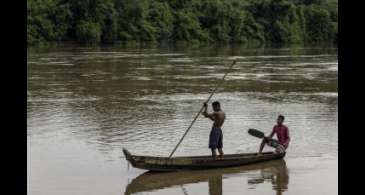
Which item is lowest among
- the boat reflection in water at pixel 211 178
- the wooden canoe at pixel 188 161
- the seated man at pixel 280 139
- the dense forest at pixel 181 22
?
the boat reflection in water at pixel 211 178

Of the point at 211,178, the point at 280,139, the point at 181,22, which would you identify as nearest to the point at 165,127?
the point at 280,139

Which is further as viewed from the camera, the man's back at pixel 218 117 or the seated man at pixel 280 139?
the seated man at pixel 280 139

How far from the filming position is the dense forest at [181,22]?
68500mm

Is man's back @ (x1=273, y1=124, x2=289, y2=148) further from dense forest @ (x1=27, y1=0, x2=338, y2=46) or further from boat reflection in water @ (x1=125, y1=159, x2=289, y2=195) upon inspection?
dense forest @ (x1=27, y1=0, x2=338, y2=46)

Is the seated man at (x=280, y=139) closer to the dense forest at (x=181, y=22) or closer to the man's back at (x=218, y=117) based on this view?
the man's back at (x=218, y=117)

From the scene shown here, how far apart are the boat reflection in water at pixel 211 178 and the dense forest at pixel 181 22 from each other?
2168 inches

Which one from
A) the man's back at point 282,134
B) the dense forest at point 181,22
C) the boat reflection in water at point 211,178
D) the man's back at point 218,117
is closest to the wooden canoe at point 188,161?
the boat reflection in water at point 211,178

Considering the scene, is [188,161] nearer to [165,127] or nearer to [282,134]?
[282,134]

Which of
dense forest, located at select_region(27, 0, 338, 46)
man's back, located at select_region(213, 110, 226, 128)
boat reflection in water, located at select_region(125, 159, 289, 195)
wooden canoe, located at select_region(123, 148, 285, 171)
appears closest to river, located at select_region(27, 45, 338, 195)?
boat reflection in water, located at select_region(125, 159, 289, 195)

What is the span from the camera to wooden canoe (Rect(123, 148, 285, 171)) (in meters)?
10.5

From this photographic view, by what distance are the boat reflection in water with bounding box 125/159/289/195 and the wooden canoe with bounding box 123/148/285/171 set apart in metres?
0.12

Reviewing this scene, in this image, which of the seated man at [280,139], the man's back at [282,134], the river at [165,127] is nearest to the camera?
the river at [165,127]
